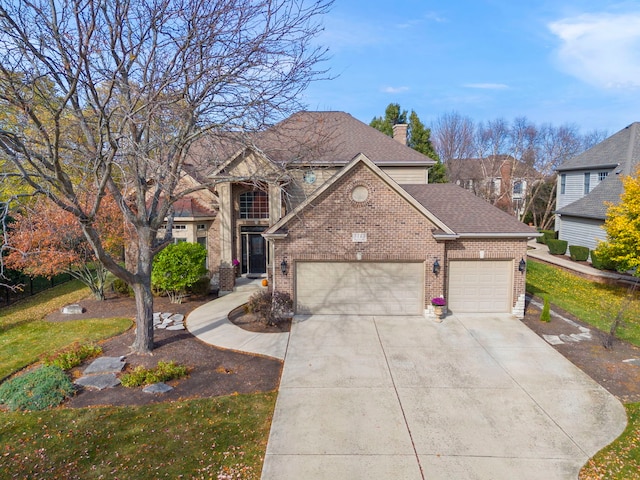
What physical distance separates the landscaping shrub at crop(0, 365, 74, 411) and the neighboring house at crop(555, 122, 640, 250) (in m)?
25.7

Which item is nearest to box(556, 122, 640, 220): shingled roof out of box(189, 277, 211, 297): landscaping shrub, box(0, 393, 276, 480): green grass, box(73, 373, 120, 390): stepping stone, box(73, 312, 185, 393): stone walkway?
box(189, 277, 211, 297): landscaping shrub

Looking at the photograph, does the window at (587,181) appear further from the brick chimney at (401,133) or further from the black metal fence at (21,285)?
the black metal fence at (21,285)

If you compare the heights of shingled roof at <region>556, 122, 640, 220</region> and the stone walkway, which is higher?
shingled roof at <region>556, 122, 640, 220</region>

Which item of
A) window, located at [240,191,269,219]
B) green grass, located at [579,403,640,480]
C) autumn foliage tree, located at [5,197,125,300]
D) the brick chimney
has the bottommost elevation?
green grass, located at [579,403,640,480]

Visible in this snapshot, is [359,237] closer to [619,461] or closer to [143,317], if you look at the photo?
[143,317]

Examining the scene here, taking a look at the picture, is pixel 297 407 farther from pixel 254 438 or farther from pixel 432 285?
pixel 432 285

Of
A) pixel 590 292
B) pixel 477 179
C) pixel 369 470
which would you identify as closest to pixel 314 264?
pixel 369 470

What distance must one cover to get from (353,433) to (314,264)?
7368 millimetres

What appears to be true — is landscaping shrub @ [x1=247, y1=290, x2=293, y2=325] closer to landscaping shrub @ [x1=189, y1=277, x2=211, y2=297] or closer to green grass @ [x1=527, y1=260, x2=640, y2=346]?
landscaping shrub @ [x1=189, y1=277, x2=211, y2=297]

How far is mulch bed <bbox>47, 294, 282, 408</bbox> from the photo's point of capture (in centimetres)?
837

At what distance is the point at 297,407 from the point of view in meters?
8.02

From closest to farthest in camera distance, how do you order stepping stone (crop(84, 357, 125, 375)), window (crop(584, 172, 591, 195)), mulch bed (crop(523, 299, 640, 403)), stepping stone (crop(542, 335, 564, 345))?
mulch bed (crop(523, 299, 640, 403)), stepping stone (crop(84, 357, 125, 375)), stepping stone (crop(542, 335, 564, 345)), window (crop(584, 172, 591, 195))

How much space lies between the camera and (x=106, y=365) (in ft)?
31.8

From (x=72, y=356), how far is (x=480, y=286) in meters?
13.0
